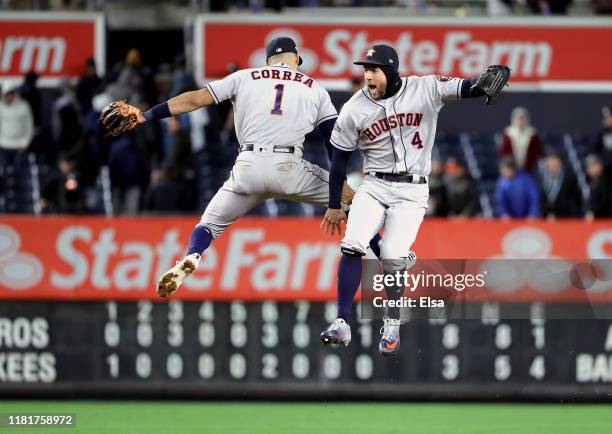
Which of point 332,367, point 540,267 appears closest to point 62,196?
point 332,367

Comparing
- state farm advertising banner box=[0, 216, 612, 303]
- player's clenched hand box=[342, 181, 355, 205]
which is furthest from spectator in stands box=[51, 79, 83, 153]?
player's clenched hand box=[342, 181, 355, 205]

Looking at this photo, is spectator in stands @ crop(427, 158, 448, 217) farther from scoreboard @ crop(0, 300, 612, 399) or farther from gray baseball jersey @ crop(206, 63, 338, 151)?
gray baseball jersey @ crop(206, 63, 338, 151)

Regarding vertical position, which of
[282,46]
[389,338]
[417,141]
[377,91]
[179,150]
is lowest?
[389,338]

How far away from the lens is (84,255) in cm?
1719

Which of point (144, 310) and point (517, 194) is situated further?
point (517, 194)

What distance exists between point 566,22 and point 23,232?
1170cm

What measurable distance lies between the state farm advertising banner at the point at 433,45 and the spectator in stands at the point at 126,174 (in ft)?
15.4

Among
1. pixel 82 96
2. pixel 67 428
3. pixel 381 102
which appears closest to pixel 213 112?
→ pixel 82 96

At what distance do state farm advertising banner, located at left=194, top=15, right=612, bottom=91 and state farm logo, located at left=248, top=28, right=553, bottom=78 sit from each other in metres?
0.02

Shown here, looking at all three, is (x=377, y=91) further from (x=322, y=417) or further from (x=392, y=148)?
(x=322, y=417)

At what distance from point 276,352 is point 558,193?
16.2ft

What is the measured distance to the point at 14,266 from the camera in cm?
1703

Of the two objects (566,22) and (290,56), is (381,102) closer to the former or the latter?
(290,56)

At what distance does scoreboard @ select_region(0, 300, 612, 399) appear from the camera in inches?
672
